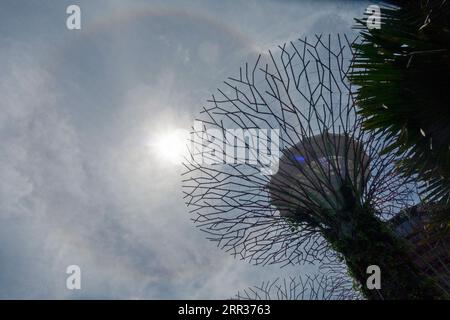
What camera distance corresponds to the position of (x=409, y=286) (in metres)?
3.37

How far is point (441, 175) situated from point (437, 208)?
464 millimetres

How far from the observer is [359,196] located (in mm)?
3938

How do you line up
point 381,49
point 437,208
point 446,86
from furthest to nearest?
point 437,208
point 381,49
point 446,86
